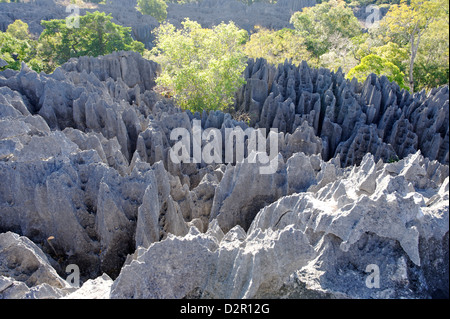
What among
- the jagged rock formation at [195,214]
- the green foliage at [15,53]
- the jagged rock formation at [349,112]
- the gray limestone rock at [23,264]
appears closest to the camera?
the jagged rock formation at [195,214]

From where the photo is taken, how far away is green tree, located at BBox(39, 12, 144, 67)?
2527cm

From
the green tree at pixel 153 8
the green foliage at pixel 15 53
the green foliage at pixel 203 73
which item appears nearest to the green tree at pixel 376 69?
the green foliage at pixel 203 73

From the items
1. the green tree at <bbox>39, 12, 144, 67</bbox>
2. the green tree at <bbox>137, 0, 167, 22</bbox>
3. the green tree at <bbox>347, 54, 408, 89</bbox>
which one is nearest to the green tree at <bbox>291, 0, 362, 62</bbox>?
the green tree at <bbox>347, 54, 408, 89</bbox>

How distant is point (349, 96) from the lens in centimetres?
1728

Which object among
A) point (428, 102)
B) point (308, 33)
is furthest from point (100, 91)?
point (308, 33)

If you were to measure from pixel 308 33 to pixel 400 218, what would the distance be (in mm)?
32367

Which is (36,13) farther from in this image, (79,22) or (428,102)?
(428,102)

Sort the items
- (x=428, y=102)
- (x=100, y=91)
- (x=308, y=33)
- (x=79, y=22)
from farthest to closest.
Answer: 1. (x=308, y=33)
2. (x=79, y=22)
3. (x=428, y=102)
4. (x=100, y=91)

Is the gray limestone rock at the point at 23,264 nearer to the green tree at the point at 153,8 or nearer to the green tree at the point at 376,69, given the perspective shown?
the green tree at the point at 376,69

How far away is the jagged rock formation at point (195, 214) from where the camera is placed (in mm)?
4402

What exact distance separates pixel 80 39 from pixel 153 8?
2280 cm
